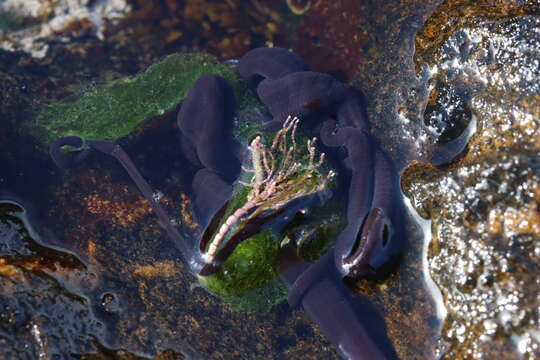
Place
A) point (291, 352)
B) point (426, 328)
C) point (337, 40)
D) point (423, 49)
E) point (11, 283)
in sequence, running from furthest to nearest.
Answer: point (337, 40)
point (423, 49)
point (291, 352)
point (426, 328)
point (11, 283)

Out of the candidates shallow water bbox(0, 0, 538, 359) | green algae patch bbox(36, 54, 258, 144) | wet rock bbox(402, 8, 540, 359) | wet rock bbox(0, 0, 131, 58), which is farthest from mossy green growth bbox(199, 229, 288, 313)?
wet rock bbox(0, 0, 131, 58)

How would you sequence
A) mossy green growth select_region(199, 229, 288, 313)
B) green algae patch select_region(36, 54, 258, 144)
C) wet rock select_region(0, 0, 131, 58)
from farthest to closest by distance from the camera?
wet rock select_region(0, 0, 131, 58) < green algae patch select_region(36, 54, 258, 144) < mossy green growth select_region(199, 229, 288, 313)

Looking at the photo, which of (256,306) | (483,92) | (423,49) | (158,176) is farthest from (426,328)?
(158,176)

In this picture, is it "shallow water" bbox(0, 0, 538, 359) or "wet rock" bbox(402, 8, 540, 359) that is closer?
"wet rock" bbox(402, 8, 540, 359)

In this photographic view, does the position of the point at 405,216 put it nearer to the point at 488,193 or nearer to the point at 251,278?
the point at 488,193

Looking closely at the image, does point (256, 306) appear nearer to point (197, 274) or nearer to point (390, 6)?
point (197, 274)

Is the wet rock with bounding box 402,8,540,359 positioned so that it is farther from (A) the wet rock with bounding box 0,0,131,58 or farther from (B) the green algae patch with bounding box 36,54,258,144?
(A) the wet rock with bounding box 0,0,131,58
